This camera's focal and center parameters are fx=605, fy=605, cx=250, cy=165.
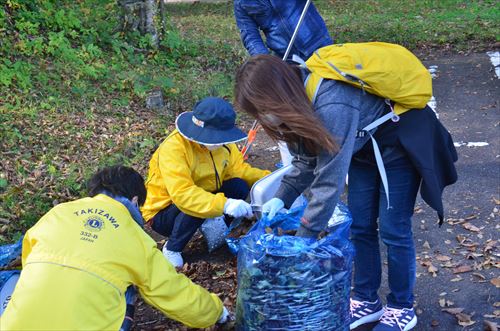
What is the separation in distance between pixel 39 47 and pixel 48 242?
5.56 meters

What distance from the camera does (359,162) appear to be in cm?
303

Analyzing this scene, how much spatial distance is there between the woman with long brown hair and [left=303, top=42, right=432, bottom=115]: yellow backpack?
0.14 feet

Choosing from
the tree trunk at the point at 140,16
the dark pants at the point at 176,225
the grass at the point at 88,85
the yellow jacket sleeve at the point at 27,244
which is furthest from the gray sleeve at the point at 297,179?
the tree trunk at the point at 140,16

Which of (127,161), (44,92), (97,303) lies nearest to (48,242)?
(97,303)

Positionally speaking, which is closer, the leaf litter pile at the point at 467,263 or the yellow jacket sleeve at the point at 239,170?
the leaf litter pile at the point at 467,263

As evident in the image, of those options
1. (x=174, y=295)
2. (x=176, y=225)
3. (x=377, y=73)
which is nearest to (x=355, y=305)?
(x=174, y=295)

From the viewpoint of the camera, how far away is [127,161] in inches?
229

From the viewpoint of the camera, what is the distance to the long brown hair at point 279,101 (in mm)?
2398

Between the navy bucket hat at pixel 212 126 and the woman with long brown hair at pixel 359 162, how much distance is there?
0.70 metres

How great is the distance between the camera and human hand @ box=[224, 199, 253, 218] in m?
3.77

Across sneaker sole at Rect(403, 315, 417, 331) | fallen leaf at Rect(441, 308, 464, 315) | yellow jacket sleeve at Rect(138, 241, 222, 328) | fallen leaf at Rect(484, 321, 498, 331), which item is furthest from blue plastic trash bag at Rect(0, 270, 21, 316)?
fallen leaf at Rect(484, 321, 498, 331)

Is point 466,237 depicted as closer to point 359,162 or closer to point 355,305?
point 355,305

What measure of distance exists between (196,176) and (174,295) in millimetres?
1349

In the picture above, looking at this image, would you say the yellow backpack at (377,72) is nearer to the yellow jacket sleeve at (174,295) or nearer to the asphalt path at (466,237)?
the yellow jacket sleeve at (174,295)
